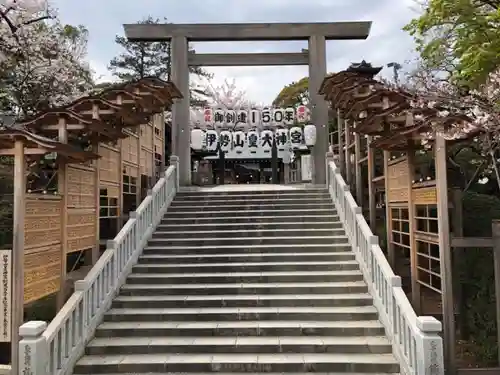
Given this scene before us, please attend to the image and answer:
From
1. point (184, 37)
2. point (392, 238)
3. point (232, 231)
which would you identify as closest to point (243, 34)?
point (184, 37)

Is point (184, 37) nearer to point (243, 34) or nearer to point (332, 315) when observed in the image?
point (243, 34)

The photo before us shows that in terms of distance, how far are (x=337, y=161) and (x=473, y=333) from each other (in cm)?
563

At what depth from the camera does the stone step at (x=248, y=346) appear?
18.9 feet

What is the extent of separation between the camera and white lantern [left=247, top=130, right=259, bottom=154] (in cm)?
1670

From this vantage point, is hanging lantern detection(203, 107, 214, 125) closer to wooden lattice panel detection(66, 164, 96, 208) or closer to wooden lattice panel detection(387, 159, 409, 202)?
wooden lattice panel detection(66, 164, 96, 208)

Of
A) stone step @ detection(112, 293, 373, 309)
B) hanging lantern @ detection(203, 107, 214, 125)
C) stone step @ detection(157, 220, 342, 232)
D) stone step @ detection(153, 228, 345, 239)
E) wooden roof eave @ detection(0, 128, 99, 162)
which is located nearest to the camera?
wooden roof eave @ detection(0, 128, 99, 162)

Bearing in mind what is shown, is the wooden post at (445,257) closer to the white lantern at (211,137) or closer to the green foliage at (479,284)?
the green foliage at (479,284)

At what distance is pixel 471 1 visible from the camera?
23.9 feet

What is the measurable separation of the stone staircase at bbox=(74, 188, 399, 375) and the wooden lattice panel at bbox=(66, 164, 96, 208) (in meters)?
1.65

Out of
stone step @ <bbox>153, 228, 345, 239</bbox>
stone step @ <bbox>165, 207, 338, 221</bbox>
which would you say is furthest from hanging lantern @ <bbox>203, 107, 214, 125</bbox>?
stone step @ <bbox>153, 228, 345, 239</bbox>

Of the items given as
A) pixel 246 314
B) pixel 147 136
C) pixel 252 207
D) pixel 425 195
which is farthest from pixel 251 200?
pixel 425 195

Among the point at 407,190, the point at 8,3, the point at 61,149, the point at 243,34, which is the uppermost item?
the point at 243,34

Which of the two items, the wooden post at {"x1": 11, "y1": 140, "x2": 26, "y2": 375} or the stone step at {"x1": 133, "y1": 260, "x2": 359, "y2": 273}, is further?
the stone step at {"x1": 133, "y1": 260, "x2": 359, "y2": 273}

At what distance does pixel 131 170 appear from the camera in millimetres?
8961
